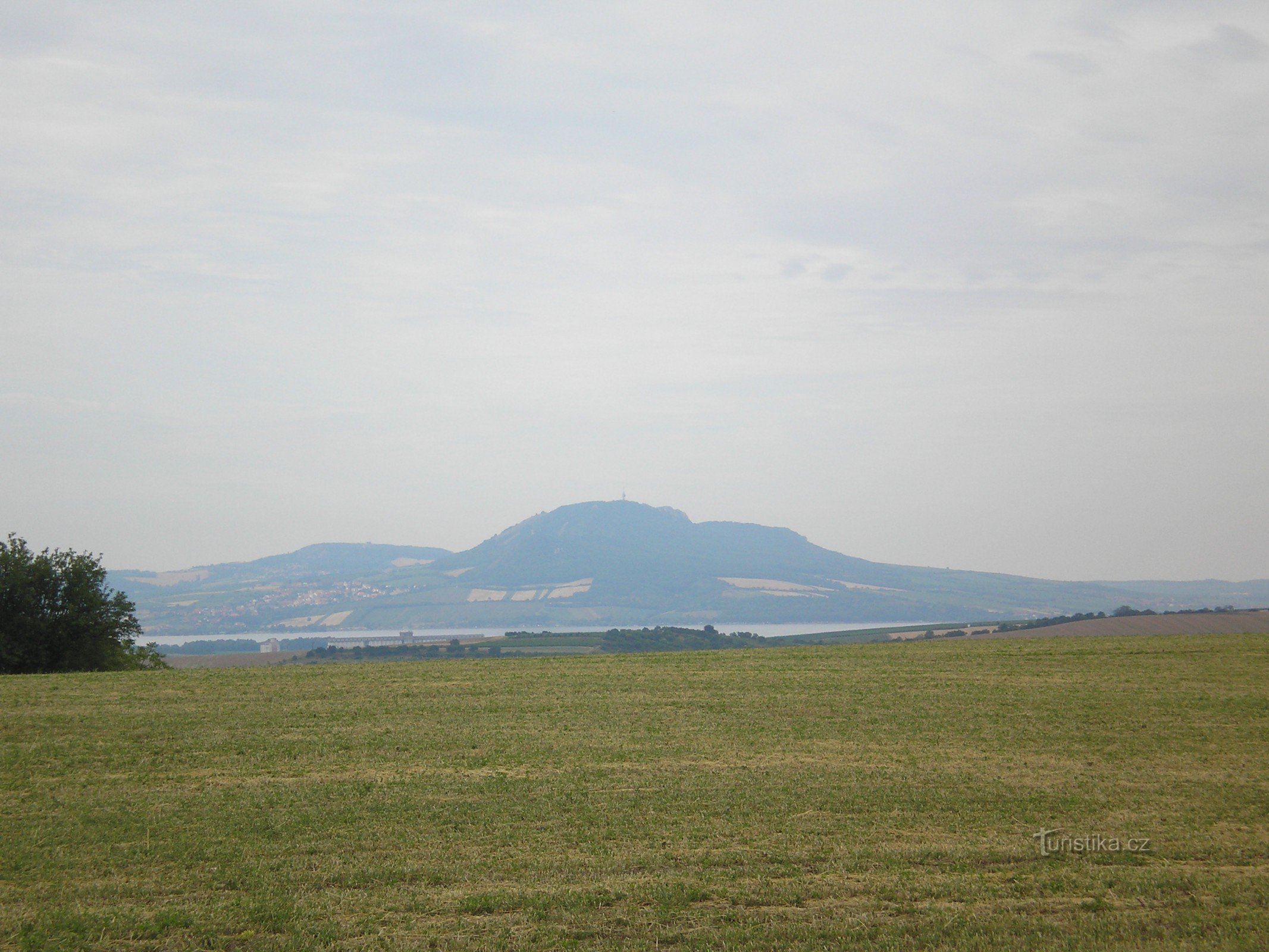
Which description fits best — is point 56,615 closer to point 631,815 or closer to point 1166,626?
point 631,815

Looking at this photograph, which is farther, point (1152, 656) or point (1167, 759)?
point (1152, 656)

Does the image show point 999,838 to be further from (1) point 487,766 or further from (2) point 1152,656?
(2) point 1152,656

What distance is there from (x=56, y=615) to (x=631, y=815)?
32.6 metres

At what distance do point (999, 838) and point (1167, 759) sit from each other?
7.95 m

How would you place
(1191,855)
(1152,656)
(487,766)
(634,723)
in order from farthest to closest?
(1152,656)
(634,723)
(487,766)
(1191,855)

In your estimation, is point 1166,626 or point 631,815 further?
point 1166,626

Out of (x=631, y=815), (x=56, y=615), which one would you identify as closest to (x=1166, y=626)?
(x=631, y=815)

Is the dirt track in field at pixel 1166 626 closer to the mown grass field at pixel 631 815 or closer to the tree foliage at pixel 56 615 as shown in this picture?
the mown grass field at pixel 631 815

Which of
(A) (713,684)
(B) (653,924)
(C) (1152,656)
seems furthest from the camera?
(C) (1152,656)

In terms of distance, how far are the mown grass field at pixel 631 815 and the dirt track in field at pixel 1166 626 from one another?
935 inches

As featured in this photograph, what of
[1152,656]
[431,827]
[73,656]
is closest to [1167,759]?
[431,827]

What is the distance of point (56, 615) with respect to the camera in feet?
124

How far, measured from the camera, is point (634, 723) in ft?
78.3

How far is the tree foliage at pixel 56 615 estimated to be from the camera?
36594 mm
